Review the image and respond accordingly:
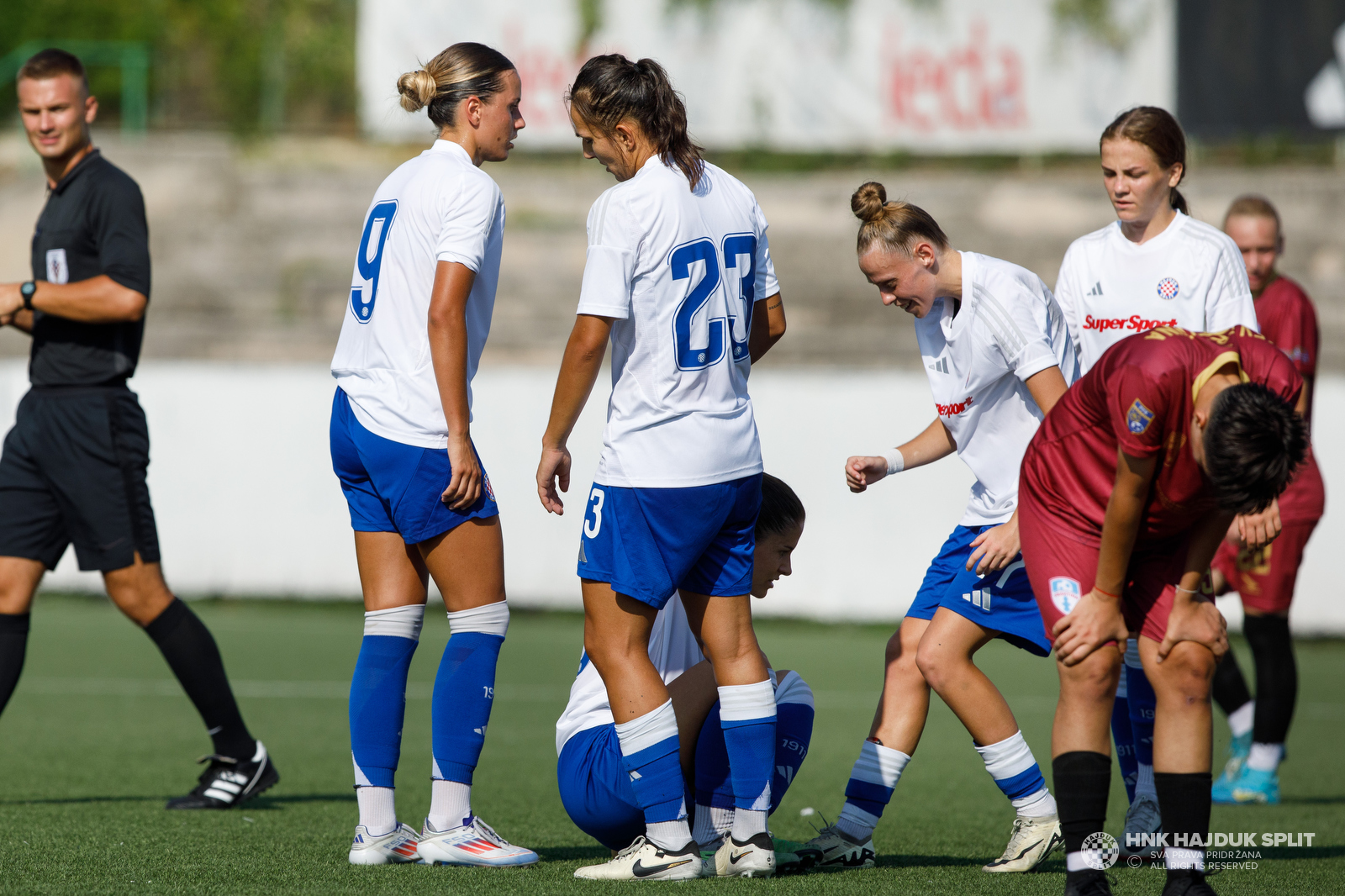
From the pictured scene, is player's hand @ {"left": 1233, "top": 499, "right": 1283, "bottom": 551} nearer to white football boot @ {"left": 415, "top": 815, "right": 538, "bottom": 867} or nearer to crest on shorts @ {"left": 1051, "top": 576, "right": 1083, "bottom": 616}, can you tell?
crest on shorts @ {"left": 1051, "top": 576, "right": 1083, "bottom": 616}

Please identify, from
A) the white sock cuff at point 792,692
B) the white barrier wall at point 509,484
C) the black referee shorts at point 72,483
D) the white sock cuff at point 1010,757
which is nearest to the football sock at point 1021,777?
the white sock cuff at point 1010,757

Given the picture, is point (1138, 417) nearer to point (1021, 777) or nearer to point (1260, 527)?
point (1260, 527)

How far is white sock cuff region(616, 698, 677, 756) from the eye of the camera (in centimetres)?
344

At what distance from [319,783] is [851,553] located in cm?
633

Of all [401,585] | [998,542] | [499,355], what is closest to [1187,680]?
[998,542]

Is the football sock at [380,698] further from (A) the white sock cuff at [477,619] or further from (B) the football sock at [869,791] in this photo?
(B) the football sock at [869,791]

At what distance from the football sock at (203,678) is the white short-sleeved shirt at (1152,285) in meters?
3.03

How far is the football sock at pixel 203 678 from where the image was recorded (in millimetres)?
4613

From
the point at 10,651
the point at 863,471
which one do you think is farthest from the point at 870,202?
the point at 10,651

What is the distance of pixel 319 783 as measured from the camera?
17.0 feet

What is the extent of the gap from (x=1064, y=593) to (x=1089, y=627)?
0.33ft

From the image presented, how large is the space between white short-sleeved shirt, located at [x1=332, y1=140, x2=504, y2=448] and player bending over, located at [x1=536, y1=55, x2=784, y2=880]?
1.13ft

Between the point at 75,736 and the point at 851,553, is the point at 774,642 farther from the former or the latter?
the point at 75,736

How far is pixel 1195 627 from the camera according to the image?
10.0ft
